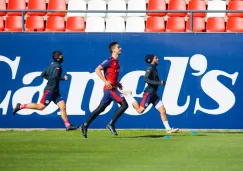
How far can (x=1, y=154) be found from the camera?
575 inches

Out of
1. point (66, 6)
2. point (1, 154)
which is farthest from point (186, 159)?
point (66, 6)

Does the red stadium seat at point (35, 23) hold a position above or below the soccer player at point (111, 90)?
above

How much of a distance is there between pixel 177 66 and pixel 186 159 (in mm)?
8733

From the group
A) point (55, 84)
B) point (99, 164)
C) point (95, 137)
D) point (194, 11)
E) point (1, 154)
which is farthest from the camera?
point (194, 11)

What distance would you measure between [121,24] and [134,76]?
2.13m

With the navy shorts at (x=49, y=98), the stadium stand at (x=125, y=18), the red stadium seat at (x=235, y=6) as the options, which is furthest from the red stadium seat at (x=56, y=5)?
the red stadium seat at (x=235, y=6)

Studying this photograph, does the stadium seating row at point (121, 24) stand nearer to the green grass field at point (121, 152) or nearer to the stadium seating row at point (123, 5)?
the stadium seating row at point (123, 5)

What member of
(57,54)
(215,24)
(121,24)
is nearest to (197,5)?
(215,24)

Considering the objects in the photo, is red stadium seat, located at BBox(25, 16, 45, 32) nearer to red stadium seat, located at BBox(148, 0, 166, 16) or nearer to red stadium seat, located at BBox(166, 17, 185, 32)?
red stadium seat, located at BBox(148, 0, 166, 16)

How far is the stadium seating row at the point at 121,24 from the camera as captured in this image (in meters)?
23.7

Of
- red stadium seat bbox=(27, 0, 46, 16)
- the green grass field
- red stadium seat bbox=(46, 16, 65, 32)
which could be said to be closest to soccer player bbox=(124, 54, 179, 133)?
the green grass field

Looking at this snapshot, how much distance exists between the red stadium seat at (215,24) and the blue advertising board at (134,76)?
159 centimetres

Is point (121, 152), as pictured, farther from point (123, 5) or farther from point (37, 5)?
point (37, 5)

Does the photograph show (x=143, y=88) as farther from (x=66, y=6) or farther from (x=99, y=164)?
(x=99, y=164)
